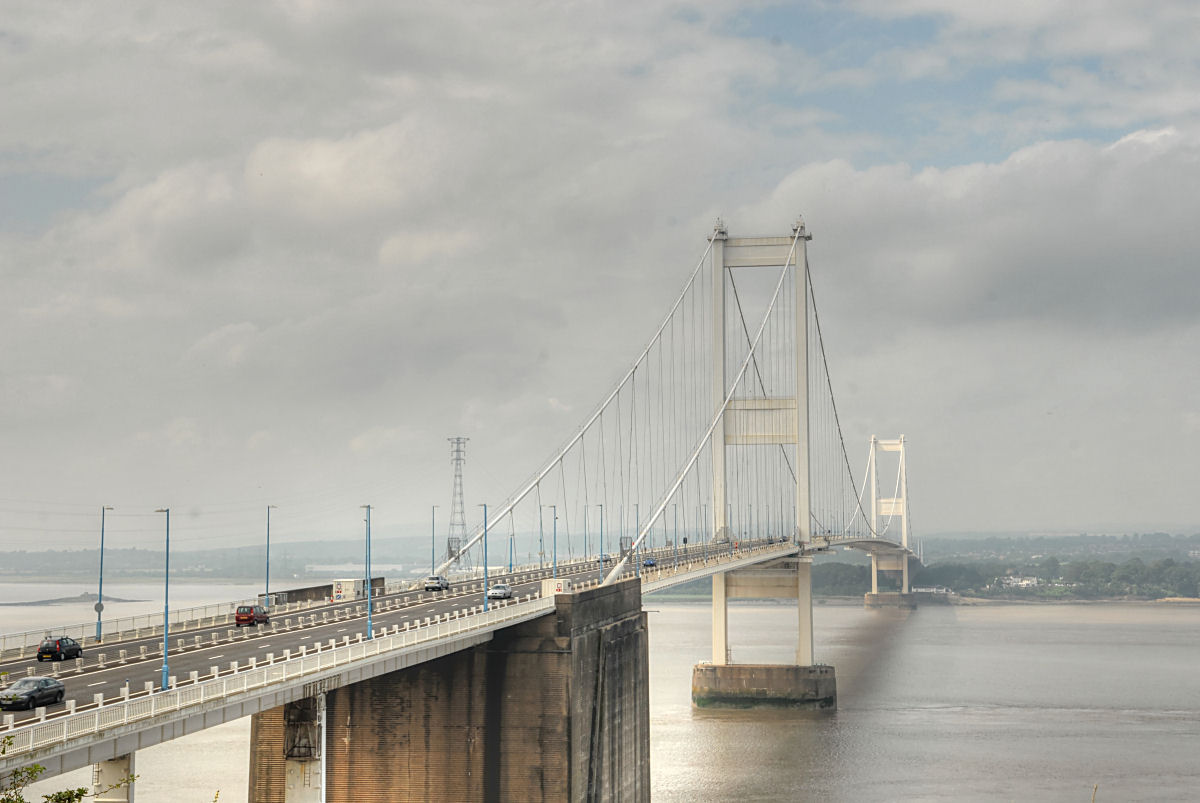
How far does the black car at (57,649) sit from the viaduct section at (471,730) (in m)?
7.87

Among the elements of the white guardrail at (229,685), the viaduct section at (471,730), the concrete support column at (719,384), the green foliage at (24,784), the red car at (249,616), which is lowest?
the viaduct section at (471,730)

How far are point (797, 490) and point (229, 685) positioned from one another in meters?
60.4

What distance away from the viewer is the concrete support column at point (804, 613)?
77.1 m

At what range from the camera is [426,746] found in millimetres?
40031

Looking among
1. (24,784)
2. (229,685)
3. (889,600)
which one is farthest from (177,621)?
(889,600)

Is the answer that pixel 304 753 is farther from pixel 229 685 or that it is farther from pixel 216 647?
pixel 229 685

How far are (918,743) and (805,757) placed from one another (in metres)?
7.01

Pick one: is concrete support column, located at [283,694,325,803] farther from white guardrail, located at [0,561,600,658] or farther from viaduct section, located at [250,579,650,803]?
viaduct section, located at [250,579,650,803]

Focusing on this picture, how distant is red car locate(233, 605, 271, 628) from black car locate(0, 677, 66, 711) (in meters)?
15.7

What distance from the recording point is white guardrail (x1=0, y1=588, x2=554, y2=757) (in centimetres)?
2084

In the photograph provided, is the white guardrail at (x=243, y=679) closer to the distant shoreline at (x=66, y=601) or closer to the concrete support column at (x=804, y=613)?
the concrete support column at (x=804, y=613)

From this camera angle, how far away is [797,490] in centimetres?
8331

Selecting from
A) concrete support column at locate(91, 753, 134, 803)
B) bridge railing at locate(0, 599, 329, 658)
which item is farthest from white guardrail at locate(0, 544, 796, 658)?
concrete support column at locate(91, 753, 134, 803)

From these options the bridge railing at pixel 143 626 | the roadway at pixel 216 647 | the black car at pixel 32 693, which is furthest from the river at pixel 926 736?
the black car at pixel 32 693
